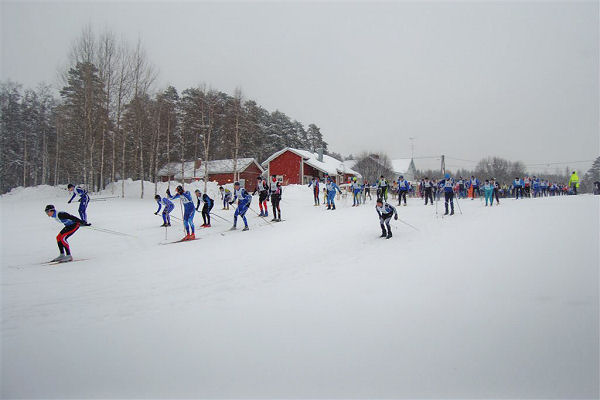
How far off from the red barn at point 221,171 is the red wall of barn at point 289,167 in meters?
4.41

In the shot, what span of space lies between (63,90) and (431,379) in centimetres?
3546

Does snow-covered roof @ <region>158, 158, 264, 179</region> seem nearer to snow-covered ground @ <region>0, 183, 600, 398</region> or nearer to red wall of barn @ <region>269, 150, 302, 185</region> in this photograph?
red wall of barn @ <region>269, 150, 302, 185</region>

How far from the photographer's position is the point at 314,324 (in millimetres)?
3578

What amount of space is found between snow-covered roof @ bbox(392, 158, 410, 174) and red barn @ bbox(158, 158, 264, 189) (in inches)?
1277

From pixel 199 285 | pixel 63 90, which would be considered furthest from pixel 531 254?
pixel 63 90

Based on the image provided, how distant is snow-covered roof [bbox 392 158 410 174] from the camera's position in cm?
5972

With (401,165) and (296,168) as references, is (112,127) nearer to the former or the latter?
(296,168)

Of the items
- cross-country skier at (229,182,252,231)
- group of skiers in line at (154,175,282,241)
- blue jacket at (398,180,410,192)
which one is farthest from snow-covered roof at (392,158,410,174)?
cross-country skier at (229,182,252,231)

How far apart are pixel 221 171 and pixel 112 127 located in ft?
47.2

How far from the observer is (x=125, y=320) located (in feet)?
12.3

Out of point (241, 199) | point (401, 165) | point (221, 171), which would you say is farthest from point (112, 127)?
point (401, 165)

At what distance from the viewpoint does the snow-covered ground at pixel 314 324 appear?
8.75 feet

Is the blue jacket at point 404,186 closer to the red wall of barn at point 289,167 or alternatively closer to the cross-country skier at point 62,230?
the cross-country skier at point 62,230

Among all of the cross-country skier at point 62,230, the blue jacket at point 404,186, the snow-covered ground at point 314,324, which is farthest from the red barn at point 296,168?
the snow-covered ground at point 314,324
